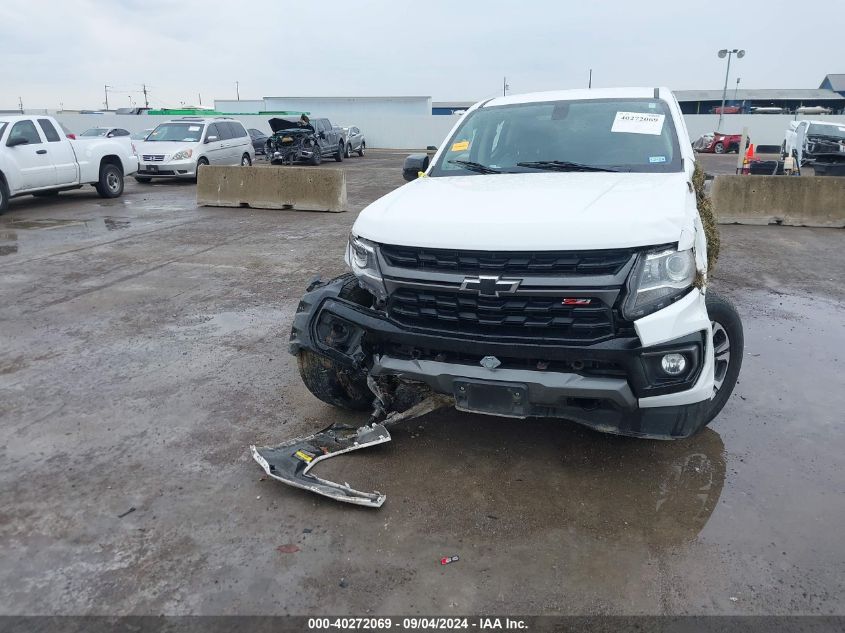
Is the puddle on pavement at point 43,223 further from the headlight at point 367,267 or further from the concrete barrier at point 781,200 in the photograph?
the concrete barrier at point 781,200

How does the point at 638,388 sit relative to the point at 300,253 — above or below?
above

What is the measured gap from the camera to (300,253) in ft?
29.5

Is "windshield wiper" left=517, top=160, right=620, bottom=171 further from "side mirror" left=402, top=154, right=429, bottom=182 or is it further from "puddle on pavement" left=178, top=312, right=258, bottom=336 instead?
"puddle on pavement" left=178, top=312, right=258, bottom=336

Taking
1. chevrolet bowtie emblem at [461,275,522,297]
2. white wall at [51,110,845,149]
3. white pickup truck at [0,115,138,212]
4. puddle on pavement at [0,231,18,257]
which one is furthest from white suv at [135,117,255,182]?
white wall at [51,110,845,149]

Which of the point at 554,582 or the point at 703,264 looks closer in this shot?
the point at 554,582

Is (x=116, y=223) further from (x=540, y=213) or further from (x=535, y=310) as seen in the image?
(x=535, y=310)

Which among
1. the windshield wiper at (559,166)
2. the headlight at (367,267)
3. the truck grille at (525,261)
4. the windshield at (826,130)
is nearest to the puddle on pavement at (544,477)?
the headlight at (367,267)

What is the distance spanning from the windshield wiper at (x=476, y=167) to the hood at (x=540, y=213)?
1.26ft

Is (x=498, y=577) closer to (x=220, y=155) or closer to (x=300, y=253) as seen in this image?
(x=300, y=253)

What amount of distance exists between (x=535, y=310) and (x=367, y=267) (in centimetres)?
98

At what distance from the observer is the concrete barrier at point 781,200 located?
35.7ft

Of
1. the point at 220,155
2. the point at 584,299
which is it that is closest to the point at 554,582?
the point at 584,299

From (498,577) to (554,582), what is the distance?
230 mm

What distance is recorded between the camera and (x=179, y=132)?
18.1 metres
